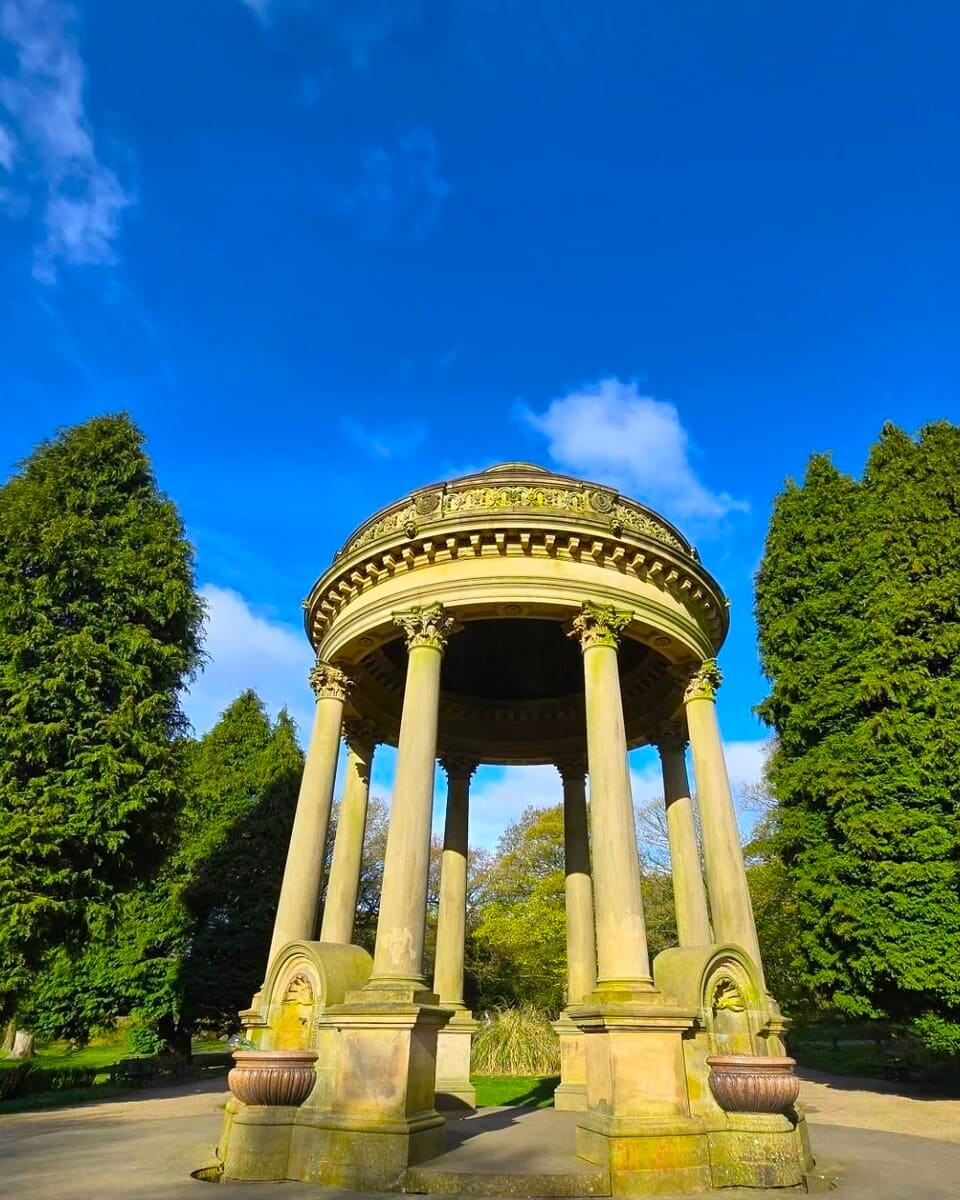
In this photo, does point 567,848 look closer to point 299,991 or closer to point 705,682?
point 705,682

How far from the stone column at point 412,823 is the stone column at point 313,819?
2.82m

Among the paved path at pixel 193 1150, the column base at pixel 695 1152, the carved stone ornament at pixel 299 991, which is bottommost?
the paved path at pixel 193 1150

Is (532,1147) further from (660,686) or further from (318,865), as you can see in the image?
(660,686)

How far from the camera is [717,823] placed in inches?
609

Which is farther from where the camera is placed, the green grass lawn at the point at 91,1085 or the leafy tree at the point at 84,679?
the green grass lawn at the point at 91,1085

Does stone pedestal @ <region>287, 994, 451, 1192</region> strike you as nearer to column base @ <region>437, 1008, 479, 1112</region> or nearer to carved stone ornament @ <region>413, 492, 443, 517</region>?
column base @ <region>437, 1008, 479, 1112</region>

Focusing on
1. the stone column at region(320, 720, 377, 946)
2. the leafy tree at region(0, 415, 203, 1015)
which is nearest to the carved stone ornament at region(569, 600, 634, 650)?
the stone column at region(320, 720, 377, 946)

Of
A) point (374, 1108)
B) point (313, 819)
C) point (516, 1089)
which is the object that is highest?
point (313, 819)

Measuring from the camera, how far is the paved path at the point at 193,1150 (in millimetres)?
9125

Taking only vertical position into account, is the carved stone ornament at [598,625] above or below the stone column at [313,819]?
above

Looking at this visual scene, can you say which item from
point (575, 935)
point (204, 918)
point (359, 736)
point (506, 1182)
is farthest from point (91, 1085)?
point (506, 1182)

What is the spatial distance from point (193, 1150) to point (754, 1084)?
9.43 meters

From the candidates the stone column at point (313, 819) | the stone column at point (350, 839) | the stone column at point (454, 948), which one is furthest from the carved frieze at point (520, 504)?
the stone column at point (454, 948)

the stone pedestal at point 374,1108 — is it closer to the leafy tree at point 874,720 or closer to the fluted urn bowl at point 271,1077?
the fluted urn bowl at point 271,1077
